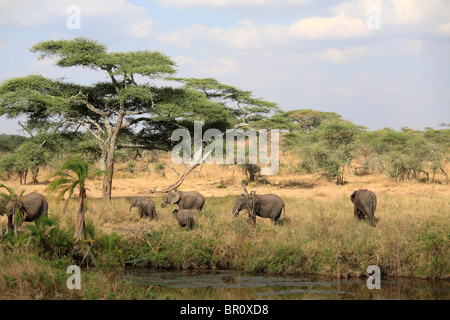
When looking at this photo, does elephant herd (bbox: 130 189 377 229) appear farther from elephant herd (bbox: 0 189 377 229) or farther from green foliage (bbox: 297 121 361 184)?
green foliage (bbox: 297 121 361 184)

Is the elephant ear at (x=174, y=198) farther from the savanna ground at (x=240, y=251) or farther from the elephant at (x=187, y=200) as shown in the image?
the savanna ground at (x=240, y=251)

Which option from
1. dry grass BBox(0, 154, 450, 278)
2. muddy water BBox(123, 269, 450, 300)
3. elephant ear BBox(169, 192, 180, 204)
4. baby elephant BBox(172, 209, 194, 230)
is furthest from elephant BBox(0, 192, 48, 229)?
elephant ear BBox(169, 192, 180, 204)

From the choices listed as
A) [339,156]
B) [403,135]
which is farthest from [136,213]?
[403,135]

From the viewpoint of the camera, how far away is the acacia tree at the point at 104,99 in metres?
17.9

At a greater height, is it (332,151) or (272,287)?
(332,151)

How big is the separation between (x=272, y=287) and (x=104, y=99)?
1270cm

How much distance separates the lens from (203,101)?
65.6 ft

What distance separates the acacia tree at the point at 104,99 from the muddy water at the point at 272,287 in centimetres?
857

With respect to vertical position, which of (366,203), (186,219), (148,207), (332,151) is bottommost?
(186,219)

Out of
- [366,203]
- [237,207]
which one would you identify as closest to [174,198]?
[237,207]

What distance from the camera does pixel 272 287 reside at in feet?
29.1

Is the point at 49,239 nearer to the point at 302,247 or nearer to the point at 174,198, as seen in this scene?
the point at 174,198

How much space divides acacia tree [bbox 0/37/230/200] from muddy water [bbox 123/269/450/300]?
8571 mm
